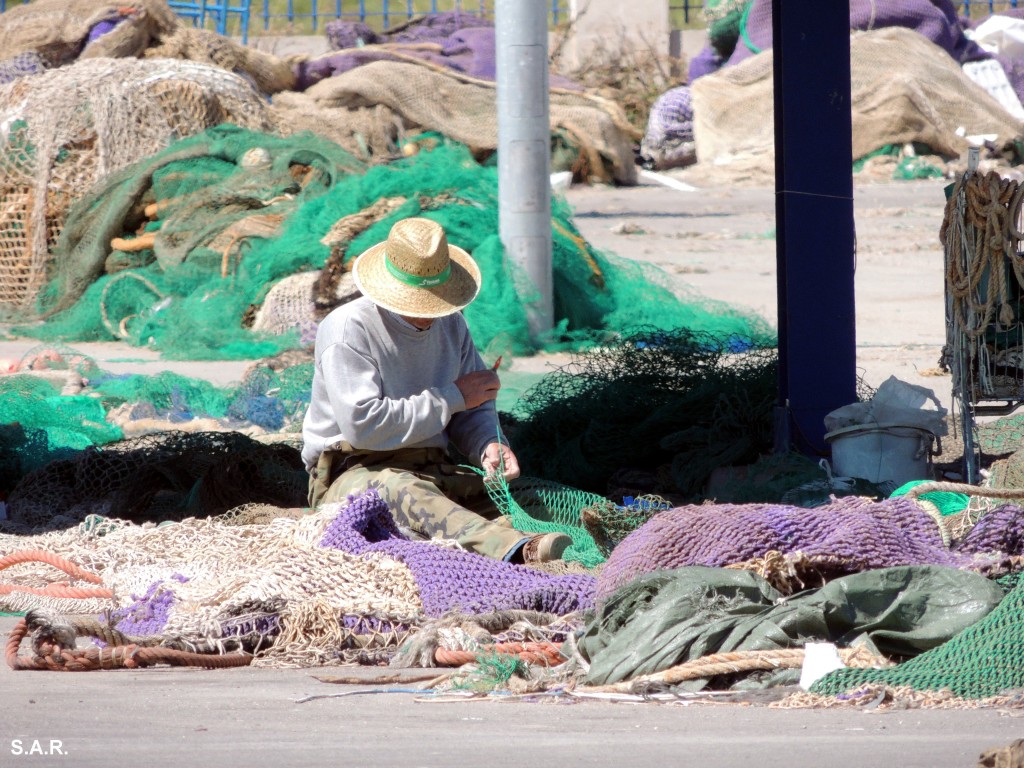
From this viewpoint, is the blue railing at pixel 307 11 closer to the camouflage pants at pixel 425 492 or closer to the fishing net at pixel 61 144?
the fishing net at pixel 61 144

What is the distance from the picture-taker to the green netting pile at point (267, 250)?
379 inches

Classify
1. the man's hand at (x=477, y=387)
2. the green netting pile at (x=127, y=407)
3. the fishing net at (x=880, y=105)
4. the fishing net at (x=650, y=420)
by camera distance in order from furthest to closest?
the fishing net at (x=880, y=105), the green netting pile at (x=127, y=407), the fishing net at (x=650, y=420), the man's hand at (x=477, y=387)

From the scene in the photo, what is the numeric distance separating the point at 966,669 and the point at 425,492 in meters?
2.16

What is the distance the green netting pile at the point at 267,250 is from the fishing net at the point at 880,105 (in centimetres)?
887

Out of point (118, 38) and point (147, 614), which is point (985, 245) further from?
point (118, 38)

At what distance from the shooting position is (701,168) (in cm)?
1970

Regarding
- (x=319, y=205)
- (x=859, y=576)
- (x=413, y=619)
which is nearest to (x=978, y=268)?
(x=859, y=576)

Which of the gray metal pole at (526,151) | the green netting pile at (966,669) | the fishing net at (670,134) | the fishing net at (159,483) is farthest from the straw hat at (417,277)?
the fishing net at (670,134)

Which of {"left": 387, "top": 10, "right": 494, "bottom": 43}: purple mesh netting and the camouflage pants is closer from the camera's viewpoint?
the camouflage pants

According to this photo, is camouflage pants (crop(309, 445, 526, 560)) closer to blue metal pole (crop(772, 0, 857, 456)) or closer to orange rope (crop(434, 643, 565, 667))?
orange rope (crop(434, 643, 565, 667))

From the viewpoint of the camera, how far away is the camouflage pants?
4.81 meters

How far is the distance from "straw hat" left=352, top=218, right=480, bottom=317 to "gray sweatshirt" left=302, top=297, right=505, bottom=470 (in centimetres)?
10

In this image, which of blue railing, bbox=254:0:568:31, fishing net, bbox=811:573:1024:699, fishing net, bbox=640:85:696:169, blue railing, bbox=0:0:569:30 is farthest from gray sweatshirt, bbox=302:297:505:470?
blue railing, bbox=254:0:568:31

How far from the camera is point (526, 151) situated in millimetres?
9922
